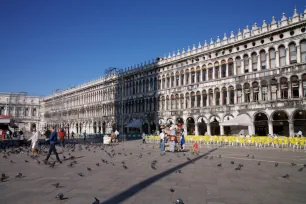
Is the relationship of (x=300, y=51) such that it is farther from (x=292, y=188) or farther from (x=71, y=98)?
(x=71, y=98)

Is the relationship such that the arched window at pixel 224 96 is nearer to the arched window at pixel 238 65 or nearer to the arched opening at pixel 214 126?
the arched opening at pixel 214 126

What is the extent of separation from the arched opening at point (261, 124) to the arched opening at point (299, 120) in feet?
10.9

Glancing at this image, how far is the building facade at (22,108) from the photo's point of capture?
101m

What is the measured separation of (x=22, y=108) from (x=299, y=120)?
100229mm

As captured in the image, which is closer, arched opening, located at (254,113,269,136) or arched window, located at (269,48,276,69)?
arched window, located at (269,48,276,69)

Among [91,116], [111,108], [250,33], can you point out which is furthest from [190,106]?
[91,116]

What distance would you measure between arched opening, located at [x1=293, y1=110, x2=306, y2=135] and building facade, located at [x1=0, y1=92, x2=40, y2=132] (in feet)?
311

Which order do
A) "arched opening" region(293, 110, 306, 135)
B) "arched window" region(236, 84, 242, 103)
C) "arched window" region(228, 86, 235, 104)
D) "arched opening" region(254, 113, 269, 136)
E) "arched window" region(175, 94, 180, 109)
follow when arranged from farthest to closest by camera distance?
1. "arched window" region(175, 94, 180, 109)
2. "arched window" region(228, 86, 235, 104)
3. "arched window" region(236, 84, 242, 103)
4. "arched opening" region(254, 113, 269, 136)
5. "arched opening" region(293, 110, 306, 135)

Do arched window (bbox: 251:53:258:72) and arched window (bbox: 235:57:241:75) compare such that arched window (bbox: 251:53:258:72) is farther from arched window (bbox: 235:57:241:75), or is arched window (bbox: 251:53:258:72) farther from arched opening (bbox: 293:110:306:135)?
arched opening (bbox: 293:110:306:135)

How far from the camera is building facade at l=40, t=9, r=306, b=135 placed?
30047mm

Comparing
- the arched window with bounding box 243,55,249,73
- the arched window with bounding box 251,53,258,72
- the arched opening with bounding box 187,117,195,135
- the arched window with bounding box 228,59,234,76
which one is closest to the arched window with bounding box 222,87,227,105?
the arched window with bounding box 228,59,234,76

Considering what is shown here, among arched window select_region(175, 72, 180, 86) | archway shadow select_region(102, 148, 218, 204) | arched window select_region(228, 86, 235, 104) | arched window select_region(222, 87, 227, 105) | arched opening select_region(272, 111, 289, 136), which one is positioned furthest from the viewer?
arched window select_region(175, 72, 180, 86)

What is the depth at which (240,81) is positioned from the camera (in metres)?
34.7

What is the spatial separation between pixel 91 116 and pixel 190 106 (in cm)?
3196
